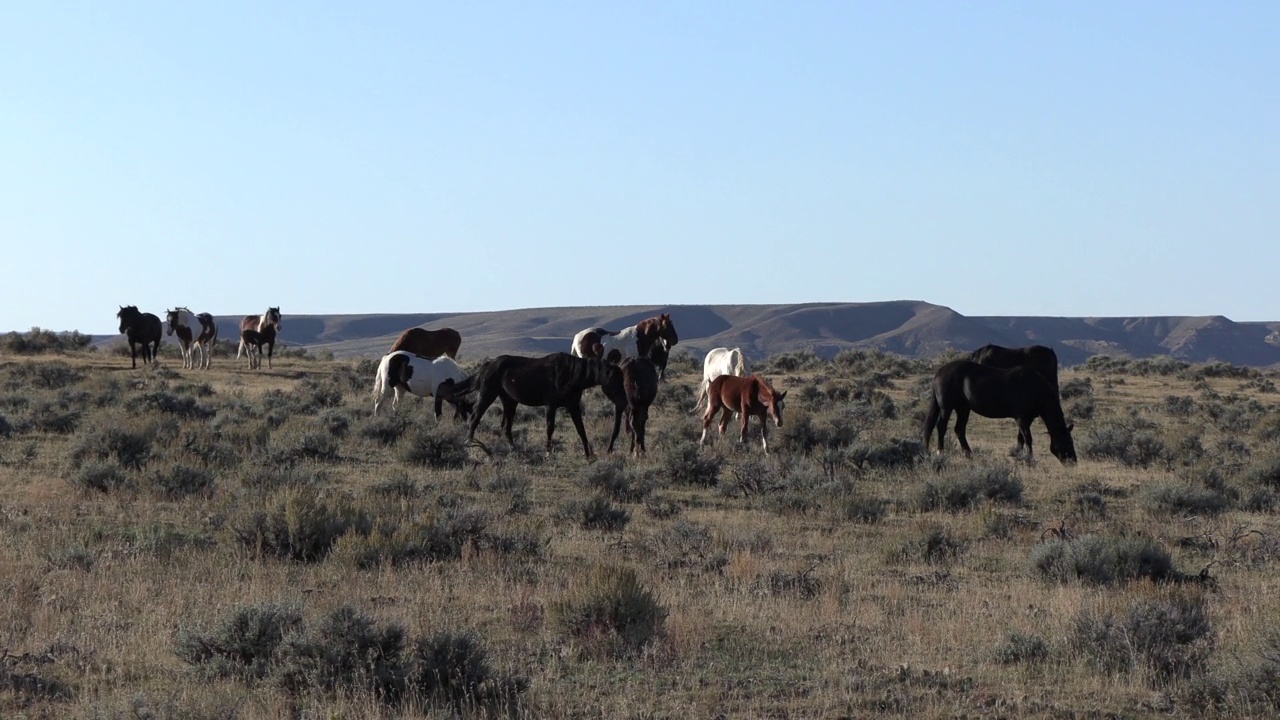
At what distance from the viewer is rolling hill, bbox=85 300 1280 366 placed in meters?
137

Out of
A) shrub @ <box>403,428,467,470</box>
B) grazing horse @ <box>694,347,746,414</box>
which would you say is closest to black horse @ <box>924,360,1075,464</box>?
grazing horse @ <box>694,347,746,414</box>

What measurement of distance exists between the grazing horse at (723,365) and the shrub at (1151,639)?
14.8 meters

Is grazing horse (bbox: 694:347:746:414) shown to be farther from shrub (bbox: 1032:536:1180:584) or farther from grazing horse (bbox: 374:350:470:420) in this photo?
shrub (bbox: 1032:536:1180:584)

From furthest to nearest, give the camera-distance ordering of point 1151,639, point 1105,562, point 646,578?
point 1105,562 < point 646,578 < point 1151,639

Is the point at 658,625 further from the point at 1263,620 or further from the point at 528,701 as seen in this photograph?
the point at 1263,620

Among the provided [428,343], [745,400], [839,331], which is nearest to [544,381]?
[745,400]

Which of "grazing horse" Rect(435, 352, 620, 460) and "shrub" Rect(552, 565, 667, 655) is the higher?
"grazing horse" Rect(435, 352, 620, 460)

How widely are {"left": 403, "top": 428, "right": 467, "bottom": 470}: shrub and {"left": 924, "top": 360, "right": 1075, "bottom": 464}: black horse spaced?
6497 mm

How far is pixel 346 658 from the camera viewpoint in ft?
21.5

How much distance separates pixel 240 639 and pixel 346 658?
74cm

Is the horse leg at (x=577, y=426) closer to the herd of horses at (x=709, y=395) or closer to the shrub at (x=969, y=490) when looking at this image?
the herd of horses at (x=709, y=395)

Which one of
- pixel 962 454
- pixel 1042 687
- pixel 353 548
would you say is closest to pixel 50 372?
pixel 962 454

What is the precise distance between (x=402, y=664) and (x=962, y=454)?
13750 millimetres

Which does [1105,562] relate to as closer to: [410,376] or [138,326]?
[410,376]
